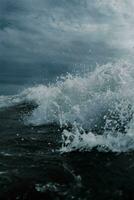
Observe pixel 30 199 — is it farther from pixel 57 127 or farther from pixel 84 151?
pixel 57 127

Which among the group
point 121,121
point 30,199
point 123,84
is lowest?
point 30,199

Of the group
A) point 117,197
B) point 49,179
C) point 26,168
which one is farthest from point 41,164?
point 117,197

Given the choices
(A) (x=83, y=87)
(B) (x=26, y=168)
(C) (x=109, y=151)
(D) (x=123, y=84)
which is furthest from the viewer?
(A) (x=83, y=87)

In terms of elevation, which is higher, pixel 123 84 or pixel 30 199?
pixel 123 84

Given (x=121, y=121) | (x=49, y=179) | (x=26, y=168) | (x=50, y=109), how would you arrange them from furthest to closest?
(x=50, y=109)
(x=121, y=121)
(x=26, y=168)
(x=49, y=179)

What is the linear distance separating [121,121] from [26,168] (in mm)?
6057

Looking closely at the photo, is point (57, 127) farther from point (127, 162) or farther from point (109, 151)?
point (127, 162)

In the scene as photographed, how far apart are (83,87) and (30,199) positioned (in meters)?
18.5

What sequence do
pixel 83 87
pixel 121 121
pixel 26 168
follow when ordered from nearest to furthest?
pixel 26 168, pixel 121 121, pixel 83 87

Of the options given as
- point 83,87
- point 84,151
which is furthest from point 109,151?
point 83,87

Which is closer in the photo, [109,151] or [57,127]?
[109,151]

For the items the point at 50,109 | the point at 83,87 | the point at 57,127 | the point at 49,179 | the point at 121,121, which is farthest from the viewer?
the point at 83,87

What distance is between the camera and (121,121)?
1533cm

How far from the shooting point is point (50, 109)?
23.1m
